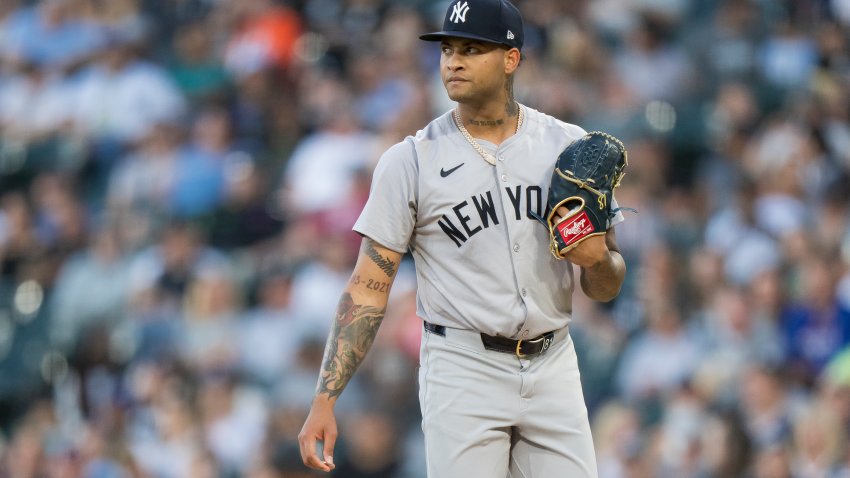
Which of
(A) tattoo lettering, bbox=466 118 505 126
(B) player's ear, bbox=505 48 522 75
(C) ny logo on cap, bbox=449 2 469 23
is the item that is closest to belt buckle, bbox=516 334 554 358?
(A) tattoo lettering, bbox=466 118 505 126

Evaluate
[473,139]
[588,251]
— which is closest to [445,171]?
[473,139]

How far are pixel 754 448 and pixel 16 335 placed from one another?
5.69 meters

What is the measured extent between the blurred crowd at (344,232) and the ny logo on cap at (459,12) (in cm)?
347

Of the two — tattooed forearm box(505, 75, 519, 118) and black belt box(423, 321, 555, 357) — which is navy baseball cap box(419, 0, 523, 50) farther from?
black belt box(423, 321, 555, 357)

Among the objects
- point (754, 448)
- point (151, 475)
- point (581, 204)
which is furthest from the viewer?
point (151, 475)

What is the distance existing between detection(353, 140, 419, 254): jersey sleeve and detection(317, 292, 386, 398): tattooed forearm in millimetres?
234

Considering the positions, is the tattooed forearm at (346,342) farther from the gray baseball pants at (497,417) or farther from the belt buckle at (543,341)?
the belt buckle at (543,341)

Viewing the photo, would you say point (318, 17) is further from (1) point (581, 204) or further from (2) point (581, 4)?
(1) point (581, 204)

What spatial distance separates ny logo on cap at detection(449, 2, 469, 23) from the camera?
427 cm

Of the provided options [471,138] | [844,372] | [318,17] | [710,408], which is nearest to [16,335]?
[318,17]

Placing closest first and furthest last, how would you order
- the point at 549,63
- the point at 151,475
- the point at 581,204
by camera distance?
the point at 581,204
the point at 151,475
the point at 549,63

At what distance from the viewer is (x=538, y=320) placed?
14.1ft

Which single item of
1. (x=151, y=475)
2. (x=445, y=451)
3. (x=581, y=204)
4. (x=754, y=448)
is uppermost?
(x=581, y=204)

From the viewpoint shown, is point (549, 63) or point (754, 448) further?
point (549, 63)
